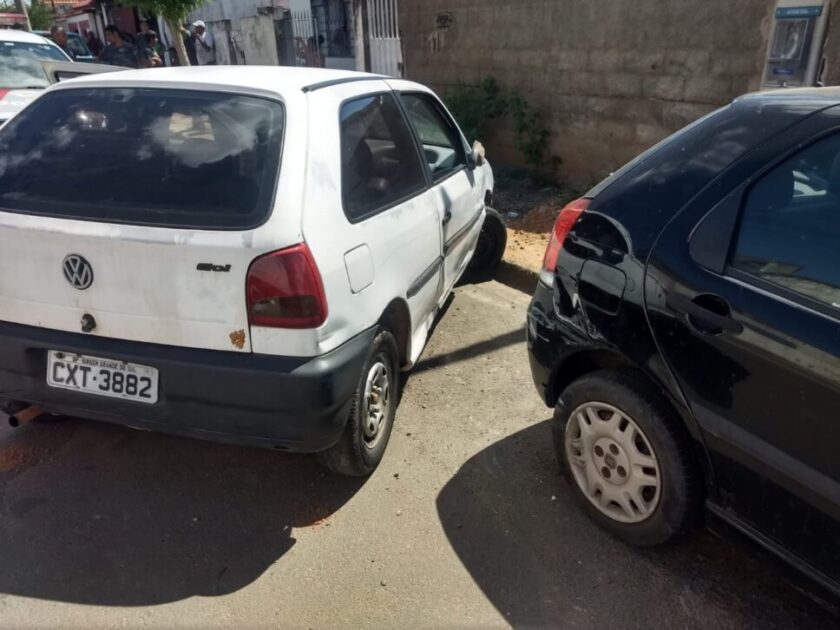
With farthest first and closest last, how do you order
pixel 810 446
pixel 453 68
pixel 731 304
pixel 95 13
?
pixel 95 13, pixel 453 68, pixel 731 304, pixel 810 446

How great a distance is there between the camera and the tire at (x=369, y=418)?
268cm

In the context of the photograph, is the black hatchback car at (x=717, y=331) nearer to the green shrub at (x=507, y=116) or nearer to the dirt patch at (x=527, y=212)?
the dirt patch at (x=527, y=212)

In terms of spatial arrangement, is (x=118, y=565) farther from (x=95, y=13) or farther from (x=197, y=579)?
(x=95, y=13)

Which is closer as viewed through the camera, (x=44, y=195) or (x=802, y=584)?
(x=802, y=584)

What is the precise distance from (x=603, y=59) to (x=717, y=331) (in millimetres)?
5364

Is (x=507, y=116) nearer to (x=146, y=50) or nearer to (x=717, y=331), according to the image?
(x=717, y=331)

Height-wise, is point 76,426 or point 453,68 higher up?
point 453,68

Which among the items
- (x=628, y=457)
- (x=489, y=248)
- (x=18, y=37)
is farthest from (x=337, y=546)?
(x=18, y=37)

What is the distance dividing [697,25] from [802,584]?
5183mm

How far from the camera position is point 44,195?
2.53 metres

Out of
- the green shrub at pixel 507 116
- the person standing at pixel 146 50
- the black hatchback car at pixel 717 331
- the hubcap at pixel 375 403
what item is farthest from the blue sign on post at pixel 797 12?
the person standing at pixel 146 50

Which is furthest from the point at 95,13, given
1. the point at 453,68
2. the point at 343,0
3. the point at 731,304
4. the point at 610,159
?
the point at 731,304

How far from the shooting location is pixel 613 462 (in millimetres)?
2512

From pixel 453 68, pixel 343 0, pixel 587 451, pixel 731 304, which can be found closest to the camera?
pixel 731 304
